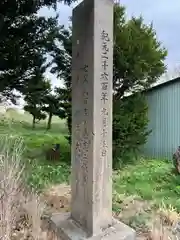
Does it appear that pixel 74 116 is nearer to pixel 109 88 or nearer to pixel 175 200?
pixel 109 88

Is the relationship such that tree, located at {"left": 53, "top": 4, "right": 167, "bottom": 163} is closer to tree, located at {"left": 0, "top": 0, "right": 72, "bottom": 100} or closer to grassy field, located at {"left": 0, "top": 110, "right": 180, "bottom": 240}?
grassy field, located at {"left": 0, "top": 110, "right": 180, "bottom": 240}

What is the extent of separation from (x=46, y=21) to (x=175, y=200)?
3.65 m

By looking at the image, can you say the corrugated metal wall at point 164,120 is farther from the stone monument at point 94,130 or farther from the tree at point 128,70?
the stone monument at point 94,130

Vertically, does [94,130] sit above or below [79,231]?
above

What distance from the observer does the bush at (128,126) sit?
7254 millimetres

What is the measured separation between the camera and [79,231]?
3.36 meters

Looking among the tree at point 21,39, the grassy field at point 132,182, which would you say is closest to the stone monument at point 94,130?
Result: the grassy field at point 132,182

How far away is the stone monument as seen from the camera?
323 centimetres

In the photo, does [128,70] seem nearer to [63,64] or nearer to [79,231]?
[63,64]

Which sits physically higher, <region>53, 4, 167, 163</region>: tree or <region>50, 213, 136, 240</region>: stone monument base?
<region>53, 4, 167, 163</region>: tree

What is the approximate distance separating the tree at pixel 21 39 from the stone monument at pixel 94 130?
6.20 feet

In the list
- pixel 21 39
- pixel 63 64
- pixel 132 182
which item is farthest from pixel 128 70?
pixel 21 39

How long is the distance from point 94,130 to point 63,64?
12.6 ft

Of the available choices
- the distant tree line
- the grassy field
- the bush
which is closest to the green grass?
the grassy field
